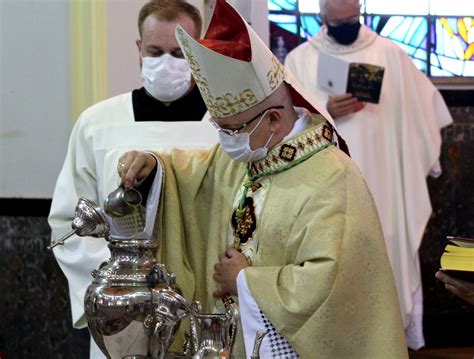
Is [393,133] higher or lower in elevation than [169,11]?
lower

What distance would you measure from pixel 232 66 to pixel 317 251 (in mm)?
597

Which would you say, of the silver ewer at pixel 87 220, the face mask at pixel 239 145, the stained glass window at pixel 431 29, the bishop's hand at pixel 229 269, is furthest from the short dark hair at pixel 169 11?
the stained glass window at pixel 431 29

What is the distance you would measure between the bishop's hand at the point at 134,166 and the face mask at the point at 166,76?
36.6 inches

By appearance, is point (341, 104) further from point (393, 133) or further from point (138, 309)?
point (138, 309)

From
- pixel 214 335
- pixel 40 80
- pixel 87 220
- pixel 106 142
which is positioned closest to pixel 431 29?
pixel 40 80

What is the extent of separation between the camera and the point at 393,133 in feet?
22.0

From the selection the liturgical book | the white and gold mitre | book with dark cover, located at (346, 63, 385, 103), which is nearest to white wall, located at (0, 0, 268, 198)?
the liturgical book

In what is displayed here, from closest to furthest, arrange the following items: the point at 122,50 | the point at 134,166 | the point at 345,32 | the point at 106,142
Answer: the point at 134,166
the point at 106,142
the point at 122,50
the point at 345,32

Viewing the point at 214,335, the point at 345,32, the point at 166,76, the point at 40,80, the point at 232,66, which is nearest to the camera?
the point at 214,335

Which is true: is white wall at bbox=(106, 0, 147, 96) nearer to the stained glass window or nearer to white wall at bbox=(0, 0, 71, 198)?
white wall at bbox=(0, 0, 71, 198)

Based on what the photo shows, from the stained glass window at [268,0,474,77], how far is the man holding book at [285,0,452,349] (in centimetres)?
118

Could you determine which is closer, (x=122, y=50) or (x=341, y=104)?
(x=122, y=50)

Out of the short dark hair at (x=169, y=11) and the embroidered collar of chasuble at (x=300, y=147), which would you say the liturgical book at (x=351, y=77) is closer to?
the short dark hair at (x=169, y=11)

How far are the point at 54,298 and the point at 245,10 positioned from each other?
2172 millimetres
